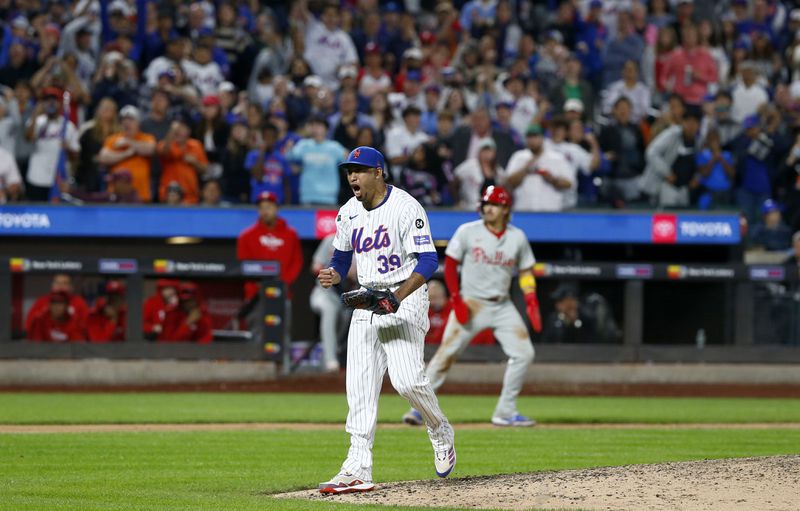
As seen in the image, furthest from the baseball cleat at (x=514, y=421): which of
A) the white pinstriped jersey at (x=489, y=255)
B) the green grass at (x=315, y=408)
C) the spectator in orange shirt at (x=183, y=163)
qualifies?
the spectator in orange shirt at (x=183, y=163)

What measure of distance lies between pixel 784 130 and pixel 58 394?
10.3 meters

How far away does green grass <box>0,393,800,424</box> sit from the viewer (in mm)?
12305

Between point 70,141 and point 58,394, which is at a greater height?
point 70,141

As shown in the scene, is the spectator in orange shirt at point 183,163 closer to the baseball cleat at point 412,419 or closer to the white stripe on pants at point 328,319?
the white stripe on pants at point 328,319

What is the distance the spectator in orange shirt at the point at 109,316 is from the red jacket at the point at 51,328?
17 cm

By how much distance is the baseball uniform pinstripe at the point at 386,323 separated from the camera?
741 centimetres

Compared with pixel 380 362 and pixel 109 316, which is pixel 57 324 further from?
pixel 380 362

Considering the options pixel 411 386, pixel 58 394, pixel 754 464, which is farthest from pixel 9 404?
pixel 754 464

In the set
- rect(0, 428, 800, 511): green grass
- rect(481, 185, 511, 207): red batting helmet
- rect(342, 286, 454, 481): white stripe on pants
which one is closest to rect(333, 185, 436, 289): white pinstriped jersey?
rect(342, 286, 454, 481): white stripe on pants

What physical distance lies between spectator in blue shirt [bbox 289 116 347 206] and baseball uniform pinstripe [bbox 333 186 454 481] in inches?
355

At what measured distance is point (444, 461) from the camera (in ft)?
25.0

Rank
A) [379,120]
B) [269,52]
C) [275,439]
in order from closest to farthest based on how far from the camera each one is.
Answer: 1. [275,439]
2. [379,120]
3. [269,52]

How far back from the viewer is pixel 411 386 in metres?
7.43

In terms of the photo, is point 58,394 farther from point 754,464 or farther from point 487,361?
point 754,464
